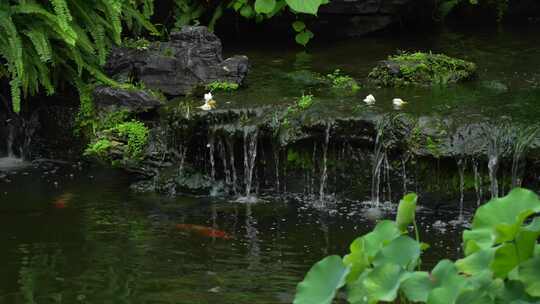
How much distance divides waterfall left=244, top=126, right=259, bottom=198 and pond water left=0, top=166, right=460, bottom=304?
1.15 feet

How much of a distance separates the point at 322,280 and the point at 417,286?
14.4 inches

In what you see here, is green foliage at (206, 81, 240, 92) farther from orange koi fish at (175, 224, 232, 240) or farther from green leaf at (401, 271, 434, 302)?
green leaf at (401, 271, 434, 302)

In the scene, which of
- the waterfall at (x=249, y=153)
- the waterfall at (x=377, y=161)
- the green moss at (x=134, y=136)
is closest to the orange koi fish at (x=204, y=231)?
the waterfall at (x=249, y=153)

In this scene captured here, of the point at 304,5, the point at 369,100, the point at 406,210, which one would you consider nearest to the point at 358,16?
the point at 304,5

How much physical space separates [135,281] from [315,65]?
463 centimetres

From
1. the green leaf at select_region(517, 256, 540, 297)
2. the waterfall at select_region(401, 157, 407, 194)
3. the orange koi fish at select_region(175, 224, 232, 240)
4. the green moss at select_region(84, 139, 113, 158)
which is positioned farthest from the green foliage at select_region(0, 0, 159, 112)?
the green leaf at select_region(517, 256, 540, 297)

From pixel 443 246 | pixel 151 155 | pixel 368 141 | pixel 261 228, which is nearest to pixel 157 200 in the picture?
pixel 151 155

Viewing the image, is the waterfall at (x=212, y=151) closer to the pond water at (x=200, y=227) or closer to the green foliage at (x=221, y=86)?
the pond water at (x=200, y=227)

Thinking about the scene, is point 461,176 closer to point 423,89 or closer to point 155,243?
point 423,89

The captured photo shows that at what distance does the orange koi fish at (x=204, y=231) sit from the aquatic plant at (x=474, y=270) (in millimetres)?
3206

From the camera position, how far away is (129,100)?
28.3 ft

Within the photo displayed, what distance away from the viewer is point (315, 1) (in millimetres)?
9688

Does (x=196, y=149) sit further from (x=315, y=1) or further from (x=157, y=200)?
(x=315, y=1)

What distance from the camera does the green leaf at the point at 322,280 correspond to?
352 cm
